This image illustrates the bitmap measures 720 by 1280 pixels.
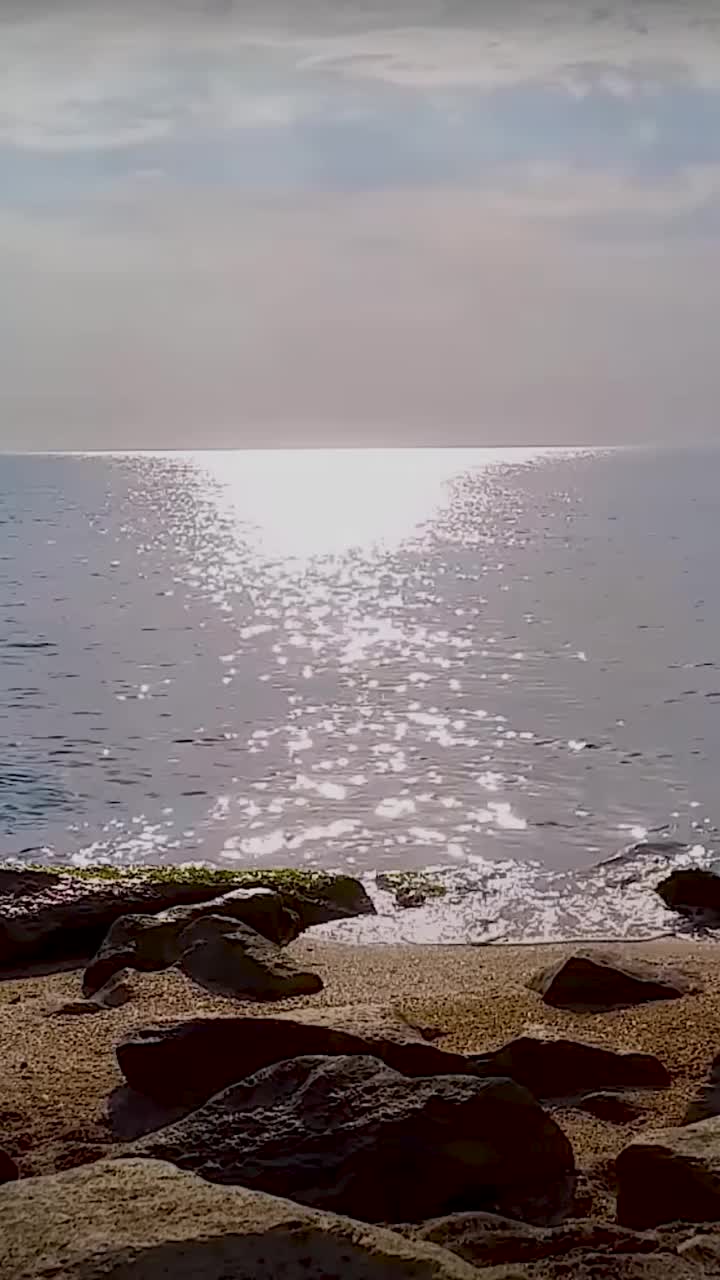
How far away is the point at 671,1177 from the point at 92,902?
783cm

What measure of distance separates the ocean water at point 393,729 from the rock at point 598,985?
3.65 metres

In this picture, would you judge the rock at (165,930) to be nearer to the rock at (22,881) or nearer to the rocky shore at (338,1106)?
the rocky shore at (338,1106)

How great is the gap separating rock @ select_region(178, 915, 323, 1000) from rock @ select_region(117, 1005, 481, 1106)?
2609 mm

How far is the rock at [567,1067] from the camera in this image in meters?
7.32

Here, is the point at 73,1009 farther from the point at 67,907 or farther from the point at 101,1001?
the point at 67,907

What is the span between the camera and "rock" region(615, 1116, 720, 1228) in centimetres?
510

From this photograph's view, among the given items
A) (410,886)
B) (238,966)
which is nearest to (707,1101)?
(238,966)

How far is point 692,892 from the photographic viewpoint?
14406 millimetres

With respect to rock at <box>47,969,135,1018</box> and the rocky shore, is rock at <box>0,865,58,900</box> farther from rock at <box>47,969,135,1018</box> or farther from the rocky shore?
rock at <box>47,969,135,1018</box>

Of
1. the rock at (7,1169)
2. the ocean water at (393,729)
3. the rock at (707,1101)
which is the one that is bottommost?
the ocean water at (393,729)

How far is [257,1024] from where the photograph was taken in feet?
22.9

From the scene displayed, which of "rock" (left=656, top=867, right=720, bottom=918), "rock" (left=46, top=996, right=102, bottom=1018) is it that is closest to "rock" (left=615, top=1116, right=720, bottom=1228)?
"rock" (left=46, top=996, right=102, bottom=1018)

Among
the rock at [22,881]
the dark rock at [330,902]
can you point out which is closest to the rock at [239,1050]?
the rock at [22,881]

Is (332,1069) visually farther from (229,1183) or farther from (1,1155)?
(1,1155)
